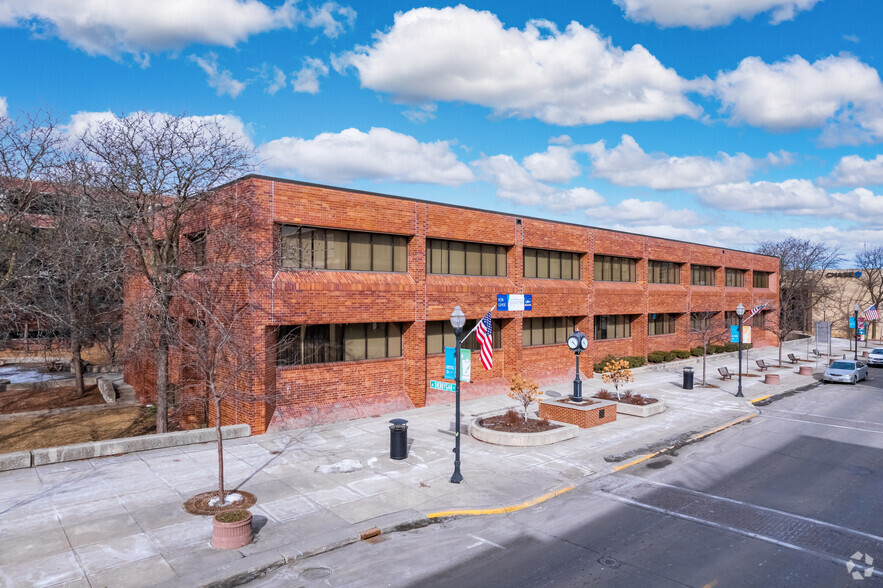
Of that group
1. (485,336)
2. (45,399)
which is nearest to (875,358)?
(485,336)

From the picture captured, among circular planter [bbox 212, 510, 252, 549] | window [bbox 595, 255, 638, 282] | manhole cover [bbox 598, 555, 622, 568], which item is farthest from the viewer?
window [bbox 595, 255, 638, 282]

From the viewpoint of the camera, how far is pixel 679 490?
14.3 meters

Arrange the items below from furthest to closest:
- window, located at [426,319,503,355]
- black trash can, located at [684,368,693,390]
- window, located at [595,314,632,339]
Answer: window, located at [595,314,632,339]
black trash can, located at [684,368,693,390]
window, located at [426,319,503,355]

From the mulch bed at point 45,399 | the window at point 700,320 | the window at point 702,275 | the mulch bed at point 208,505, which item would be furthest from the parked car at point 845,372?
the mulch bed at point 45,399

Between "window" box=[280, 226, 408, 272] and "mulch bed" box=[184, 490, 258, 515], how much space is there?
9020mm

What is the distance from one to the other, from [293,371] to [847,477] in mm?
17415

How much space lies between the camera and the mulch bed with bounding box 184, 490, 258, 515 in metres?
12.2

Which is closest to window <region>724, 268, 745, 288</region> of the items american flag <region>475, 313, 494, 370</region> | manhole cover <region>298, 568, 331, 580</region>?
american flag <region>475, 313, 494, 370</region>

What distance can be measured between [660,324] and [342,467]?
106 ft

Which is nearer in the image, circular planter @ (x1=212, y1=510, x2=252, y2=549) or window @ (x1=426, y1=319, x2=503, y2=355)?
circular planter @ (x1=212, y1=510, x2=252, y2=549)

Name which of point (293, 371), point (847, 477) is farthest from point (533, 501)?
point (293, 371)

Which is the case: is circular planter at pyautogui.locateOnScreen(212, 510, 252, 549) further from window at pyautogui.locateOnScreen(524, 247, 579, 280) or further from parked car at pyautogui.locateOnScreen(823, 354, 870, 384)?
parked car at pyautogui.locateOnScreen(823, 354, 870, 384)

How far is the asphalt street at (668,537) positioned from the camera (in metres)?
9.72

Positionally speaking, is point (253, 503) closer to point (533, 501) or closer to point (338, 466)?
point (338, 466)
